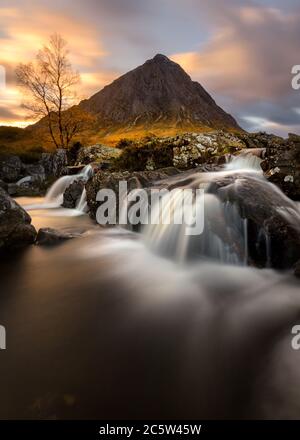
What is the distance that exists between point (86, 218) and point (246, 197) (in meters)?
7.86

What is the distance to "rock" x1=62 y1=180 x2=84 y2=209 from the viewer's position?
1628 centimetres

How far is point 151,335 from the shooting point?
453cm

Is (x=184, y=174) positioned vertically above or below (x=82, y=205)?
above

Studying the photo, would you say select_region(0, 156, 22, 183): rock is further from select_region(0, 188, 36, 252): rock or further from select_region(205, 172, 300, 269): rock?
select_region(205, 172, 300, 269): rock

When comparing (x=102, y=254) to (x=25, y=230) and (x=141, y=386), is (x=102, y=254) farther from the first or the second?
(x=141, y=386)

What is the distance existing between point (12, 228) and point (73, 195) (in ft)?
26.0

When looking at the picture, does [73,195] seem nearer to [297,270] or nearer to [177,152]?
[177,152]

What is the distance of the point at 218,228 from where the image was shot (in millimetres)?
7703

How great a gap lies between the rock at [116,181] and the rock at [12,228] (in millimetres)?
4089

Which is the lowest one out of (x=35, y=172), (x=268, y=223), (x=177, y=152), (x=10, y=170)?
(x=268, y=223)

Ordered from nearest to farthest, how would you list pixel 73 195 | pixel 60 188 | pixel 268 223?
pixel 268 223 < pixel 73 195 < pixel 60 188

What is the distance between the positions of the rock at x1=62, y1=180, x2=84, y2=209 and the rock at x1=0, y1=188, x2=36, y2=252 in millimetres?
7264

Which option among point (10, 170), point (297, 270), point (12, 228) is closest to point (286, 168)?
point (297, 270)
